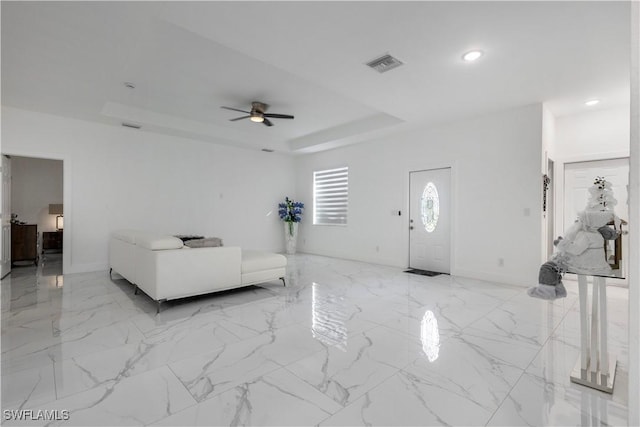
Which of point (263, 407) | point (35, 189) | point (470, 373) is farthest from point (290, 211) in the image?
point (263, 407)

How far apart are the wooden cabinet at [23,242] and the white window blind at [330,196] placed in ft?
19.0

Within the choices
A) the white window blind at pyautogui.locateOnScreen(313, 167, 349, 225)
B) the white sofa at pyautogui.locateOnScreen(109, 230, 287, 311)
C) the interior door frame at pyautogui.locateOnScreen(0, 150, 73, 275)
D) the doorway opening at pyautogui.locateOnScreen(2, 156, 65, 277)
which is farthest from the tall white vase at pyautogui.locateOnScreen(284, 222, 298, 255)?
the doorway opening at pyautogui.locateOnScreen(2, 156, 65, 277)

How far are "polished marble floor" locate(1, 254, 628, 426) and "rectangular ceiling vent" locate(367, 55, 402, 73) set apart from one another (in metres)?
2.63

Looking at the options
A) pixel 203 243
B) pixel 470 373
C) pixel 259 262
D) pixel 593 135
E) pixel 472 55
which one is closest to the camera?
pixel 470 373

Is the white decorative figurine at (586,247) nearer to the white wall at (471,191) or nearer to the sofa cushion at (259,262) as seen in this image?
the white wall at (471,191)

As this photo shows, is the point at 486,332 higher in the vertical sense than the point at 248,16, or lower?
lower

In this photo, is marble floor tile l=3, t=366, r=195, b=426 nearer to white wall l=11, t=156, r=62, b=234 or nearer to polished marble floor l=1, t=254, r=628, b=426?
polished marble floor l=1, t=254, r=628, b=426

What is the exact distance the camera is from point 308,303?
3.63m

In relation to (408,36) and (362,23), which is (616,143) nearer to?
(408,36)

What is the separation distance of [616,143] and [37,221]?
11.6m

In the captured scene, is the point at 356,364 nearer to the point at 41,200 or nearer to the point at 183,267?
the point at 183,267

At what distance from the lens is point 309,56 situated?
3.11 m

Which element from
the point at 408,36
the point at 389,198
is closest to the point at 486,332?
the point at 408,36

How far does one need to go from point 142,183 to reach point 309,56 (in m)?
4.39
